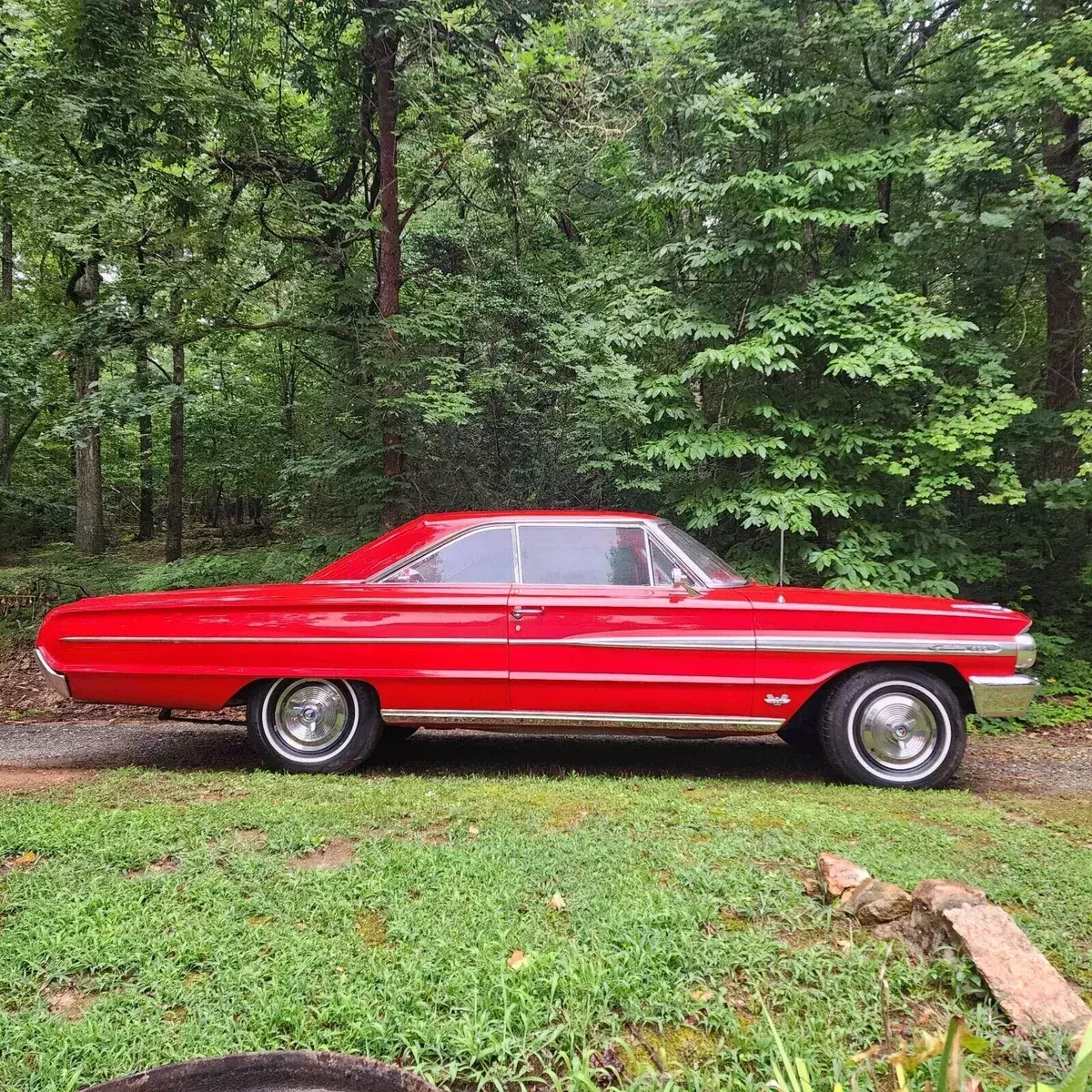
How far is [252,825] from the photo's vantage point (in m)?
3.23

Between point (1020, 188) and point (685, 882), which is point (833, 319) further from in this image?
point (685, 882)

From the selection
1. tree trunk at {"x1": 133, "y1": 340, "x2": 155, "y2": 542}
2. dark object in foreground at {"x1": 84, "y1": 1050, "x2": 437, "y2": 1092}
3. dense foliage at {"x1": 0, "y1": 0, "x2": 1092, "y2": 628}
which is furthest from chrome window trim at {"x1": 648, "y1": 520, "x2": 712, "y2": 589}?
tree trunk at {"x1": 133, "y1": 340, "x2": 155, "y2": 542}

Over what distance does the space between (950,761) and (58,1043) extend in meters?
4.40

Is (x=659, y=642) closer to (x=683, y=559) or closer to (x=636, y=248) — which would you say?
(x=683, y=559)

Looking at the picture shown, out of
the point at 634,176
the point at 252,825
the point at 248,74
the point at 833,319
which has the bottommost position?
the point at 252,825

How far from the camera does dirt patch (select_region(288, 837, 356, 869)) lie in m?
2.86

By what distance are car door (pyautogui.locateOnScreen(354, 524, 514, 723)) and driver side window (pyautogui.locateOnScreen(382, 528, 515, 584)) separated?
91mm

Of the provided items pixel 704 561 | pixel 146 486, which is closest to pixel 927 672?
pixel 704 561

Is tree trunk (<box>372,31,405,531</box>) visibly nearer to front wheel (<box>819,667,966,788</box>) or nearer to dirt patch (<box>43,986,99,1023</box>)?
front wheel (<box>819,667,966,788</box>)

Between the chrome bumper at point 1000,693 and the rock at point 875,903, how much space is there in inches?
87.5

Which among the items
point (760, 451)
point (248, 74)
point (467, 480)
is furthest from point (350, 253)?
point (760, 451)

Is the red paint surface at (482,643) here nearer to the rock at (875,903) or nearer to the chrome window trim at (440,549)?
the chrome window trim at (440,549)

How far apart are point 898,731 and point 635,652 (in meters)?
1.67

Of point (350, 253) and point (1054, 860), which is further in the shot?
point (350, 253)
